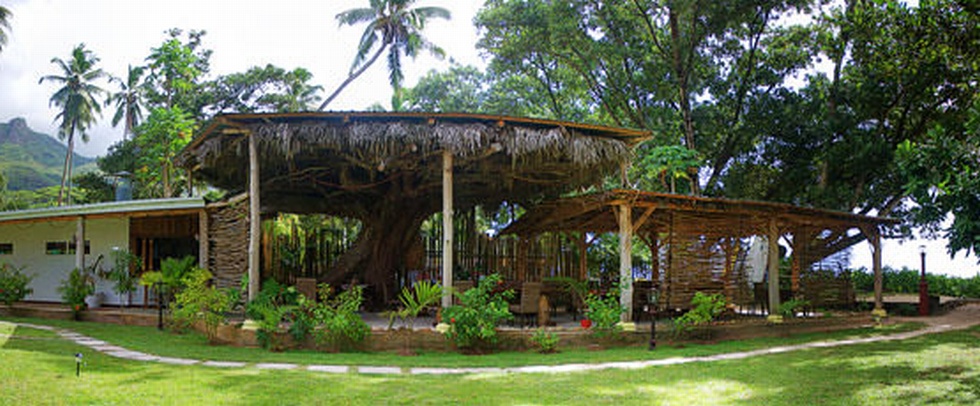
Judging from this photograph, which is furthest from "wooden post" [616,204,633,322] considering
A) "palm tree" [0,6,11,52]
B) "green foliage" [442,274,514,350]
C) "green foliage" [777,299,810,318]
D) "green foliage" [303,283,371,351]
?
"palm tree" [0,6,11,52]

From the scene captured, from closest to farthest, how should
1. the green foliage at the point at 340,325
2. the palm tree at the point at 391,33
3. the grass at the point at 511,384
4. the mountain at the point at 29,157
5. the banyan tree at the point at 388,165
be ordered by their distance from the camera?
the grass at the point at 511,384
the green foliage at the point at 340,325
the banyan tree at the point at 388,165
the palm tree at the point at 391,33
the mountain at the point at 29,157

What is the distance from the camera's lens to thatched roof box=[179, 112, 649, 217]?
916 cm

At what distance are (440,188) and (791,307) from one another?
6234mm

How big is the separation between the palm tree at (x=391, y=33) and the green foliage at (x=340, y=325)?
15.9 m

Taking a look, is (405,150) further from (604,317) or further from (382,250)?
(382,250)

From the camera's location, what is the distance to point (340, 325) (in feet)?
27.7

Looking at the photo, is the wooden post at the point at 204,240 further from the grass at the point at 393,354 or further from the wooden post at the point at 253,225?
the wooden post at the point at 253,225

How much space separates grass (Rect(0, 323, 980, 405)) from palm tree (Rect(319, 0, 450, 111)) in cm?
1710

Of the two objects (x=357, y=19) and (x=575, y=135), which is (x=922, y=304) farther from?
(x=357, y=19)

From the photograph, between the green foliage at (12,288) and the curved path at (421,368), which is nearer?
the curved path at (421,368)

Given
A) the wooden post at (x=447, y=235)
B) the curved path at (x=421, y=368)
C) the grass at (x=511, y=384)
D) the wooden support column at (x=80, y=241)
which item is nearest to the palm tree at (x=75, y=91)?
the wooden support column at (x=80, y=241)

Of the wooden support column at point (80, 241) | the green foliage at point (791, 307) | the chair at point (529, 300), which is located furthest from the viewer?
the wooden support column at point (80, 241)

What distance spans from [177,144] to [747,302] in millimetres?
16438

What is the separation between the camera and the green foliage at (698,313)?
9.73 meters
